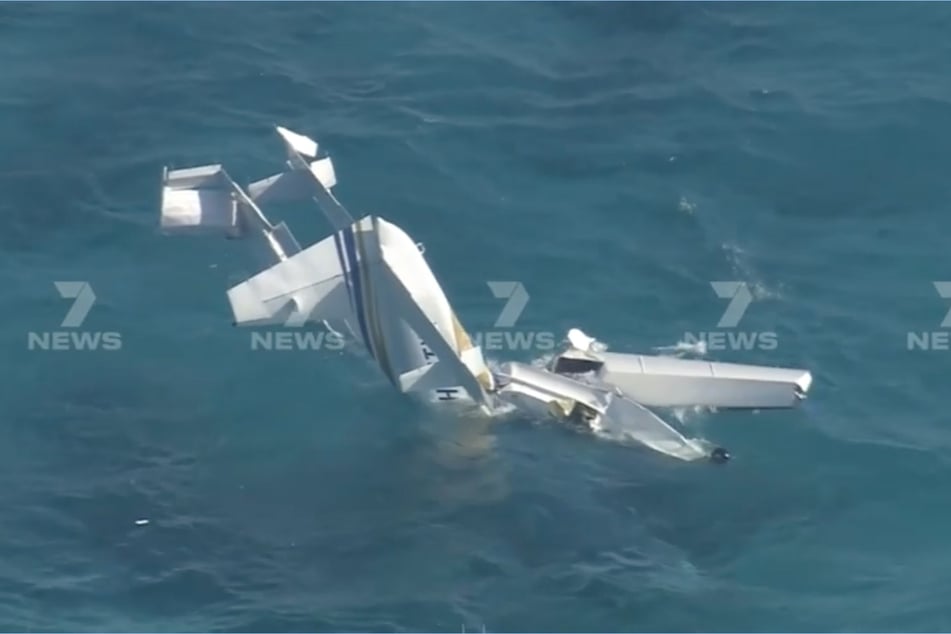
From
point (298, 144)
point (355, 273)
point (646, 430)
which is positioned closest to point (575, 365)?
point (646, 430)

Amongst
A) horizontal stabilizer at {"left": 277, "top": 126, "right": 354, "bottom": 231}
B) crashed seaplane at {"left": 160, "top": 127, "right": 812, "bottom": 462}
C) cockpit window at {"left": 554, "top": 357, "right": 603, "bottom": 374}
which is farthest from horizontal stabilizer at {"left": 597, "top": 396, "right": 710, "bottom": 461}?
horizontal stabilizer at {"left": 277, "top": 126, "right": 354, "bottom": 231}

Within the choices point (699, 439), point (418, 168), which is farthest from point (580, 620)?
point (418, 168)

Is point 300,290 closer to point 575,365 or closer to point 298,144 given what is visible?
point 298,144

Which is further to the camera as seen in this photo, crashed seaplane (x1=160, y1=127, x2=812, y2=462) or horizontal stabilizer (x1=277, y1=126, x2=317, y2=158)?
horizontal stabilizer (x1=277, y1=126, x2=317, y2=158)

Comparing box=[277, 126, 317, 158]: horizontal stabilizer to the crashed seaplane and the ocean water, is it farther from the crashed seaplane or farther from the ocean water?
the ocean water

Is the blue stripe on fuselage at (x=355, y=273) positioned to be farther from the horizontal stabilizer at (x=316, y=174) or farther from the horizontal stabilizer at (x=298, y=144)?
the horizontal stabilizer at (x=298, y=144)
